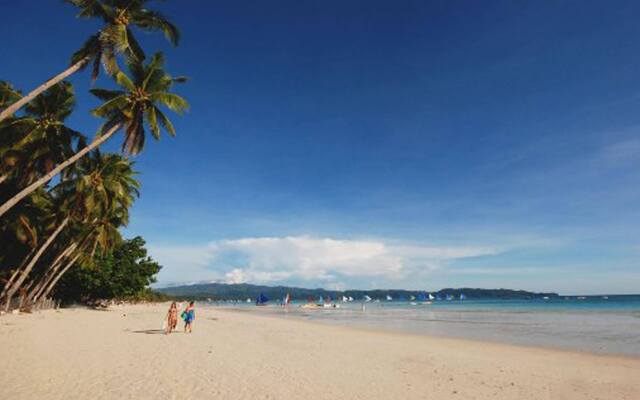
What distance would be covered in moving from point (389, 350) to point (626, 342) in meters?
15.0

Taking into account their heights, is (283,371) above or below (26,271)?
below

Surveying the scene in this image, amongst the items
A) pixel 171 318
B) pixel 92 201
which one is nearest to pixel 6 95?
pixel 92 201

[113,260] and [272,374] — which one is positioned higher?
[113,260]

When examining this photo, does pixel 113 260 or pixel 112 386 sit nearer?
pixel 112 386

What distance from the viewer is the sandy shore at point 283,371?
30.6ft

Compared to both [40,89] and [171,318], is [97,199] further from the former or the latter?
[40,89]

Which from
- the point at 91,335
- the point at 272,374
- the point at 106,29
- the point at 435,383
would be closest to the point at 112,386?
the point at 272,374

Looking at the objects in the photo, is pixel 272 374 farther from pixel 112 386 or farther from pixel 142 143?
pixel 142 143

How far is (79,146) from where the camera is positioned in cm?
2647

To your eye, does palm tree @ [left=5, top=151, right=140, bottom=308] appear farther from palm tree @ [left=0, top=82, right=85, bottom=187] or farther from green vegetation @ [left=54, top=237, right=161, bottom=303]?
green vegetation @ [left=54, top=237, right=161, bottom=303]

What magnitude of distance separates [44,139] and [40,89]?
12.5 metres

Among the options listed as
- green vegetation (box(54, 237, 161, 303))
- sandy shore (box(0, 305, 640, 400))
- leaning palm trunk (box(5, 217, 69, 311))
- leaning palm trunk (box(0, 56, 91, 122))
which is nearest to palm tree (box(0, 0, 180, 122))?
leaning palm trunk (box(0, 56, 91, 122))

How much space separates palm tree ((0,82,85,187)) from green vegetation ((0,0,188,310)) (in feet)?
0.18

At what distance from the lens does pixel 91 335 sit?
1881 cm
